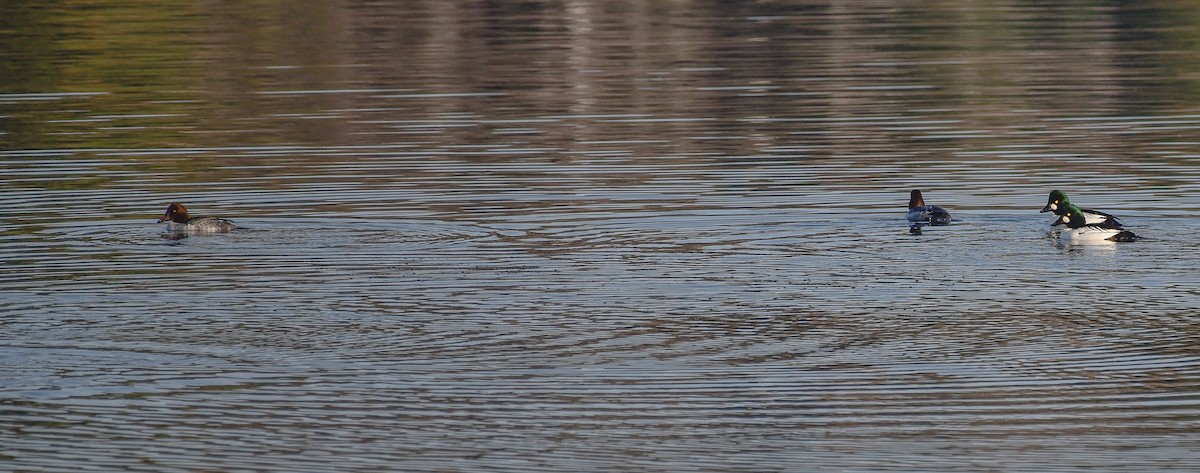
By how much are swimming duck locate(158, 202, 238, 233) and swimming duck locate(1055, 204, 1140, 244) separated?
7845 mm

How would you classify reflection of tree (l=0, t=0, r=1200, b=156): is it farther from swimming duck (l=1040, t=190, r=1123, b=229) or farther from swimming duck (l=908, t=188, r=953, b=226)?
swimming duck (l=908, t=188, r=953, b=226)

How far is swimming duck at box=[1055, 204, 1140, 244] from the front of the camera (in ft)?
57.3

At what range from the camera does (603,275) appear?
15938mm

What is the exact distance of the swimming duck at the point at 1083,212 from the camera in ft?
57.8

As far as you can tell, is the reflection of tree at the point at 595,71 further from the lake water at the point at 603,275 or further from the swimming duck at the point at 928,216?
the swimming duck at the point at 928,216

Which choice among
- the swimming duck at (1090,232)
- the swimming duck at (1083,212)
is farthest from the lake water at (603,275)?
the swimming duck at (1083,212)

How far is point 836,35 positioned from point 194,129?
19706mm

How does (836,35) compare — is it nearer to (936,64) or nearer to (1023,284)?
(936,64)

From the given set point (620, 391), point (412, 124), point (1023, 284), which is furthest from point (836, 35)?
point (620, 391)

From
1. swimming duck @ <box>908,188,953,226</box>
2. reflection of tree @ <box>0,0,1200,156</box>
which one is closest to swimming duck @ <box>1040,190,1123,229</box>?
swimming duck @ <box>908,188,953,226</box>

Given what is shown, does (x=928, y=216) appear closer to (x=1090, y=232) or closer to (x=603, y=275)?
(x=1090, y=232)

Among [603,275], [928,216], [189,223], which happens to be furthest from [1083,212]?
[189,223]

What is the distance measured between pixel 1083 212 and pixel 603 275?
4.73 m

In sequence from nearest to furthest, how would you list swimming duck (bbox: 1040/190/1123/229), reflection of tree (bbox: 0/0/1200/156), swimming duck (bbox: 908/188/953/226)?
swimming duck (bbox: 1040/190/1123/229), swimming duck (bbox: 908/188/953/226), reflection of tree (bbox: 0/0/1200/156)
